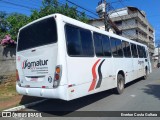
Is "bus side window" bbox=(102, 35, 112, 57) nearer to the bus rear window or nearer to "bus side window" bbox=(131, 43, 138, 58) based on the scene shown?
the bus rear window

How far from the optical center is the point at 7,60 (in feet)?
41.3

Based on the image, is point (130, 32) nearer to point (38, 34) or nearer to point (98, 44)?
point (98, 44)

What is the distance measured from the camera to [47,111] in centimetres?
725

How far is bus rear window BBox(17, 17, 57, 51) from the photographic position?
20.8ft

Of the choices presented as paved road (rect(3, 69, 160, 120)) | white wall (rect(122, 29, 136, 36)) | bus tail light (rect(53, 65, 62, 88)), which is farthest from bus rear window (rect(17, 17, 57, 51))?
white wall (rect(122, 29, 136, 36))

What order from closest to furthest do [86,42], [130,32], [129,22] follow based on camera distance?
1. [86,42]
2. [130,32]
3. [129,22]

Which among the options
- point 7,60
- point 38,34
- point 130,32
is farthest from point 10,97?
point 130,32

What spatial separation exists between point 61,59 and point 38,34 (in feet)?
4.77

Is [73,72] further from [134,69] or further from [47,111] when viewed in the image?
[134,69]

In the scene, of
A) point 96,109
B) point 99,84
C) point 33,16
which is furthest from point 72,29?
point 33,16

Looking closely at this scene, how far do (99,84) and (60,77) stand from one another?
2292 millimetres

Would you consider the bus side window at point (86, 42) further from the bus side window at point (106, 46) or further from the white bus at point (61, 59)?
the bus side window at point (106, 46)

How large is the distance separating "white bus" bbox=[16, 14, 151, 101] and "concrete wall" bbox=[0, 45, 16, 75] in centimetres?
515

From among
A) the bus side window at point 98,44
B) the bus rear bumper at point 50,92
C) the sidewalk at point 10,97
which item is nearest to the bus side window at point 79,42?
the bus side window at point 98,44
